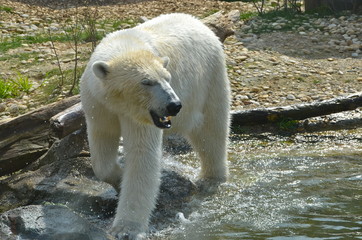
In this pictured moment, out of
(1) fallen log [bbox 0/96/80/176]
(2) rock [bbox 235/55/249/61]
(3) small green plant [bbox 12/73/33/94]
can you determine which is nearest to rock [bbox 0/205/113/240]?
(1) fallen log [bbox 0/96/80/176]

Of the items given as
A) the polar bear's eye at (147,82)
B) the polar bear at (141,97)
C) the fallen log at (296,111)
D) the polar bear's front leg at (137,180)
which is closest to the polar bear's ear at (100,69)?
the polar bear at (141,97)

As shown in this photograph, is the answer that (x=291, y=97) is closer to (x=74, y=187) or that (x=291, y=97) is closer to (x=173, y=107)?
(x=74, y=187)

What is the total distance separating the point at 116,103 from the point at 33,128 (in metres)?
1.56

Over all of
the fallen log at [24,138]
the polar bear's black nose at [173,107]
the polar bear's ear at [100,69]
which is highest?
the polar bear's ear at [100,69]

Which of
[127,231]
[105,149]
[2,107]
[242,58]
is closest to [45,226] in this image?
[127,231]

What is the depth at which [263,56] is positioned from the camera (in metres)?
10.0

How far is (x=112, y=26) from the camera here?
12164 millimetres

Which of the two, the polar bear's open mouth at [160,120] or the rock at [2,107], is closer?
the polar bear's open mouth at [160,120]

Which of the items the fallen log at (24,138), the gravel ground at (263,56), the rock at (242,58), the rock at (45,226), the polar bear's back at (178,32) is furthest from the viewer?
the rock at (242,58)

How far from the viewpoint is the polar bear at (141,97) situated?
4.63 m

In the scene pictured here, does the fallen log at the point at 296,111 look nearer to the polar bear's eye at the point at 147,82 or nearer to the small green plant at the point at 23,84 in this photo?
the small green plant at the point at 23,84

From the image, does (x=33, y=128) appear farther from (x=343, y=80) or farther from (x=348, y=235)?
(x=343, y=80)

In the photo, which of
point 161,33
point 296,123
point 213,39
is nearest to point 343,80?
point 296,123

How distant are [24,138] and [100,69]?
5.69ft
